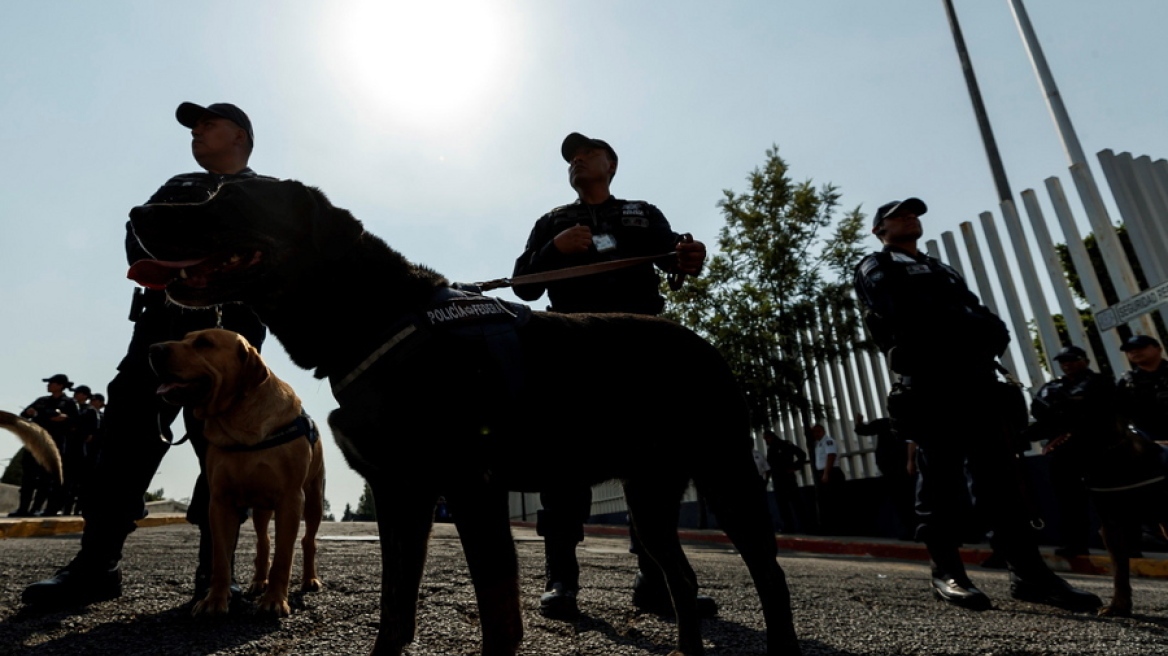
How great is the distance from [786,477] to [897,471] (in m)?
2.43

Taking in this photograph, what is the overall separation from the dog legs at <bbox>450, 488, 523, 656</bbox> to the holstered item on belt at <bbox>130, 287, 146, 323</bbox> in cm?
249

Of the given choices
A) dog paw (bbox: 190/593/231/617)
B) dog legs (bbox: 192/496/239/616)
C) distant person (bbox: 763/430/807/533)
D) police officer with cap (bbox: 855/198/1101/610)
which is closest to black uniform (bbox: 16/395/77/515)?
dog legs (bbox: 192/496/239/616)

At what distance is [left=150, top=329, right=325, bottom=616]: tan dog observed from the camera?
3193 mm

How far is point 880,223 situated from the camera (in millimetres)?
4680

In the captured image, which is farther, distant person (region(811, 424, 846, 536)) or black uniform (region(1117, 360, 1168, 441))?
distant person (region(811, 424, 846, 536))

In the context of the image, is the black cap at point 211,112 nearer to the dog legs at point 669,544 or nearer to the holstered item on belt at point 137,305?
the holstered item on belt at point 137,305

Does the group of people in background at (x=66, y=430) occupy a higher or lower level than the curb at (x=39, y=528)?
higher

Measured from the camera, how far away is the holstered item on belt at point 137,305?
357 cm

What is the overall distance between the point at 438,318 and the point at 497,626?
874 mm

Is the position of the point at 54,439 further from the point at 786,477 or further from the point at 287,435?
the point at 786,477

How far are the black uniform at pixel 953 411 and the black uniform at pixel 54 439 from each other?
1288cm

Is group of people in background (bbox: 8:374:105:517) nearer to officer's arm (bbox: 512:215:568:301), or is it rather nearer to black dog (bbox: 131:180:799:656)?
officer's arm (bbox: 512:215:568:301)

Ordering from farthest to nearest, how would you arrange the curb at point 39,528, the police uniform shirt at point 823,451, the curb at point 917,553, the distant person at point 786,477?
the police uniform shirt at point 823,451
the distant person at point 786,477
the curb at point 39,528
the curb at point 917,553

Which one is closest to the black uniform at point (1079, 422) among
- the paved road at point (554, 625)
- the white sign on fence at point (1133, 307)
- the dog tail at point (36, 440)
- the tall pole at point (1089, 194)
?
the paved road at point (554, 625)
